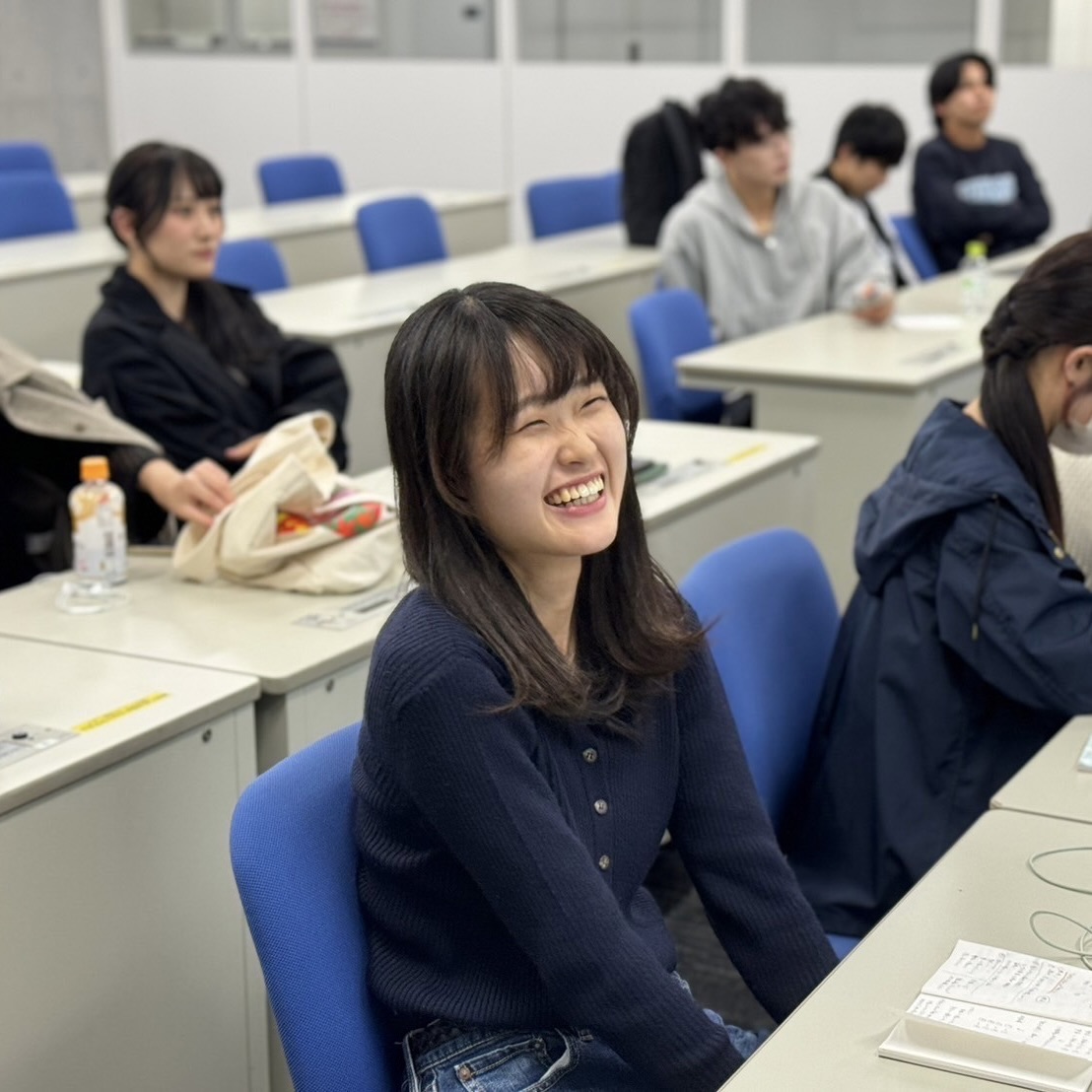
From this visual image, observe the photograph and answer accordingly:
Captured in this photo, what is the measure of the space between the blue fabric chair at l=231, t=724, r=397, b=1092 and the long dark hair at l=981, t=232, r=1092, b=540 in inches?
36.1

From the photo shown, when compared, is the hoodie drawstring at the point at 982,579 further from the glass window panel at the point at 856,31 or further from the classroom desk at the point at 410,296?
the glass window panel at the point at 856,31

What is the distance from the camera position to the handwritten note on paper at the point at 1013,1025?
3.98 ft

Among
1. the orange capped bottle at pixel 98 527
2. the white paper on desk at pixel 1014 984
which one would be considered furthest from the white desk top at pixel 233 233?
the white paper on desk at pixel 1014 984

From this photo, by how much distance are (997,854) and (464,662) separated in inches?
21.7

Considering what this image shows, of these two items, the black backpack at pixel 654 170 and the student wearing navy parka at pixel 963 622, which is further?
the black backpack at pixel 654 170

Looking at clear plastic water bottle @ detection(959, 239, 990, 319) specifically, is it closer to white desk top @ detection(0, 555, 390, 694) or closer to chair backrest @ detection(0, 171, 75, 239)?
white desk top @ detection(0, 555, 390, 694)

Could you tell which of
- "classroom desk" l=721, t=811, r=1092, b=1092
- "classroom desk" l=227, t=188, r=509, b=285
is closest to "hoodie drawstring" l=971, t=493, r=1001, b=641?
"classroom desk" l=721, t=811, r=1092, b=1092

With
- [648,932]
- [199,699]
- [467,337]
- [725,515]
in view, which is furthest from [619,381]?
[725,515]

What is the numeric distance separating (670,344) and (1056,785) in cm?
242

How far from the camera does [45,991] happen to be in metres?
1.73

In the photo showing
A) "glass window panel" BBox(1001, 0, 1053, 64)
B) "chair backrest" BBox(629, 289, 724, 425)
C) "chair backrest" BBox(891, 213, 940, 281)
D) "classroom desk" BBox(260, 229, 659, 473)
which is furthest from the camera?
"glass window panel" BBox(1001, 0, 1053, 64)

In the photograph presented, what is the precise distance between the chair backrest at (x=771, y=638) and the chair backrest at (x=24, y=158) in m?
4.96

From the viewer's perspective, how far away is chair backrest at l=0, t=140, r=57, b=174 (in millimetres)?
6430

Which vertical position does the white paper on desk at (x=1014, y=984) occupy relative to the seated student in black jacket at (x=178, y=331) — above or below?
below
